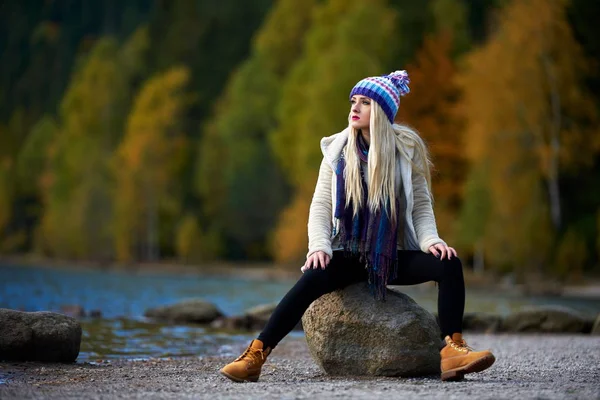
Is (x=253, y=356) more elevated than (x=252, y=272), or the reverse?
(x=253, y=356)

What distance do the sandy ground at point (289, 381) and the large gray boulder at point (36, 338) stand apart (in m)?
0.23

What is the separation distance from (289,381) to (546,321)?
7.88 metres

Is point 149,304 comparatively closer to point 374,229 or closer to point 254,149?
point 374,229

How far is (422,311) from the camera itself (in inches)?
256

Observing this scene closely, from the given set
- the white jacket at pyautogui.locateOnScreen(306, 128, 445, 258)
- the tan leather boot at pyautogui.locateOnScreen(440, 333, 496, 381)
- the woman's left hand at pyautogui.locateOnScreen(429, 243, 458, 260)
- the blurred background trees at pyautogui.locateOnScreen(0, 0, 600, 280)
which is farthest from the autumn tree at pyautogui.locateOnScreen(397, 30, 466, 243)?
the tan leather boot at pyautogui.locateOnScreen(440, 333, 496, 381)

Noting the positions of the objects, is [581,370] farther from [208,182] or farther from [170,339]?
[208,182]

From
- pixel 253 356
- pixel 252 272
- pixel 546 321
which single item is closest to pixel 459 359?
pixel 253 356

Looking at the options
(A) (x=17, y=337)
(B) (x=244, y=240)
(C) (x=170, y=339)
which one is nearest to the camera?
(A) (x=17, y=337)

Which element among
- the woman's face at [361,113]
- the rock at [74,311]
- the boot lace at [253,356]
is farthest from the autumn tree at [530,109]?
the boot lace at [253,356]

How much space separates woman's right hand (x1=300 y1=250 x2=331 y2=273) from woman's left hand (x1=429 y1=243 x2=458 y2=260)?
2.24ft

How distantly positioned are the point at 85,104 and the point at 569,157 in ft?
99.1

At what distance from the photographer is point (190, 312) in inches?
567

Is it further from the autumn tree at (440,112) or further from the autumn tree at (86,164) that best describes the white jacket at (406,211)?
the autumn tree at (86,164)

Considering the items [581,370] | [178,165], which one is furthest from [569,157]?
[178,165]
